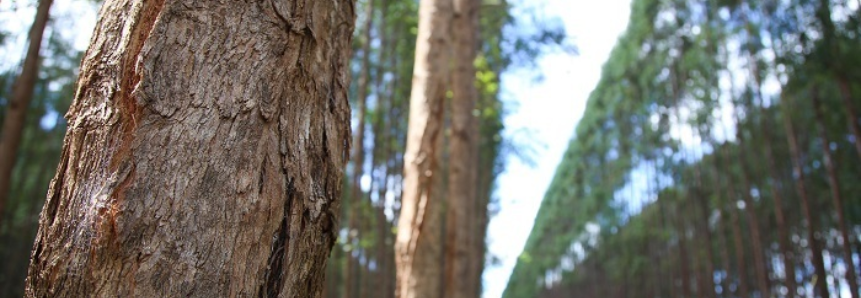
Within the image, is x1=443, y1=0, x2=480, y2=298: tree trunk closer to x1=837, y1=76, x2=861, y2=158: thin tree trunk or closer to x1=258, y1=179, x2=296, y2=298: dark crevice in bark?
x1=258, y1=179, x2=296, y2=298: dark crevice in bark

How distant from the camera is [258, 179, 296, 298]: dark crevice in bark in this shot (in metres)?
1.05

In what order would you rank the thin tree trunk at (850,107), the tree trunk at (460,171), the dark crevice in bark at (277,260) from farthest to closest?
1. the thin tree trunk at (850,107)
2. the tree trunk at (460,171)
3. the dark crevice in bark at (277,260)

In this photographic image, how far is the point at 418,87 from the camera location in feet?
12.7

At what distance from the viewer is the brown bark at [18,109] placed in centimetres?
420

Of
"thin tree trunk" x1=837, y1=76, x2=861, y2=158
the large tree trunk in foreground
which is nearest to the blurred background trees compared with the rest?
"thin tree trunk" x1=837, y1=76, x2=861, y2=158

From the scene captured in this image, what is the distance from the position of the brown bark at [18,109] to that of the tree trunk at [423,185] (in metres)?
2.49

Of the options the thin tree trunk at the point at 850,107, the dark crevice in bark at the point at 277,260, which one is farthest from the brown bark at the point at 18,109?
the thin tree trunk at the point at 850,107

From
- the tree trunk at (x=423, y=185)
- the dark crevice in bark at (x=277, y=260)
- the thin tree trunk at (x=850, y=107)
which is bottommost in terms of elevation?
the dark crevice in bark at (x=277, y=260)

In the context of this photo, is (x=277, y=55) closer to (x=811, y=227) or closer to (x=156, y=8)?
(x=156, y=8)

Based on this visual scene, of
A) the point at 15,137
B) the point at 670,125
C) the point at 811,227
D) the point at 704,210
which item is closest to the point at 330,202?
the point at 15,137

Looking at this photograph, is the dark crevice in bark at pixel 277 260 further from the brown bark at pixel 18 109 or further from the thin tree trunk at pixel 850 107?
the thin tree trunk at pixel 850 107

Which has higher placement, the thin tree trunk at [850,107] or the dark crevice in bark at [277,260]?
the thin tree trunk at [850,107]

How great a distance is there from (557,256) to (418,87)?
4253cm

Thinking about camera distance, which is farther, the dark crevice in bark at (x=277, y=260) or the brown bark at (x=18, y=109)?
the brown bark at (x=18, y=109)
